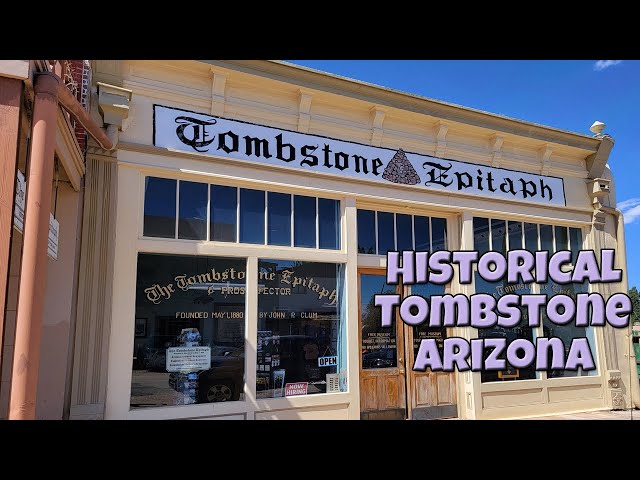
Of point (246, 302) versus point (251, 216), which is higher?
point (251, 216)

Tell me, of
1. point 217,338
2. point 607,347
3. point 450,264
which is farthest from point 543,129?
point 217,338

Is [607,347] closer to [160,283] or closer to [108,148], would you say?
[160,283]

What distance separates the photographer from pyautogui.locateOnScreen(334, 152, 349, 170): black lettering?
23.1ft

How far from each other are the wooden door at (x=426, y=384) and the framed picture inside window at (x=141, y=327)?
375 cm

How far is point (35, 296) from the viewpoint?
10.3 feet

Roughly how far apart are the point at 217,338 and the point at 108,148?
2.50 metres

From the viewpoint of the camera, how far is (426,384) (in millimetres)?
7395

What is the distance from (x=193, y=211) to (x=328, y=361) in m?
2.68

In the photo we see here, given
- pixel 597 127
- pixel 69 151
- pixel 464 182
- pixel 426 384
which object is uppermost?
pixel 597 127

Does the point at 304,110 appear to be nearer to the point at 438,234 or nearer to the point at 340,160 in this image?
the point at 340,160

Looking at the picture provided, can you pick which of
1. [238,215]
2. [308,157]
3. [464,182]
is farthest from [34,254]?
[464,182]

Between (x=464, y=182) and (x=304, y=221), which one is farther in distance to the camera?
(x=464, y=182)

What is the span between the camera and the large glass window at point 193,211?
19.7 ft

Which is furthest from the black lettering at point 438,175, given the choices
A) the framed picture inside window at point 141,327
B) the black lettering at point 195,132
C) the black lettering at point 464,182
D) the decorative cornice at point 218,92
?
the framed picture inside window at point 141,327
